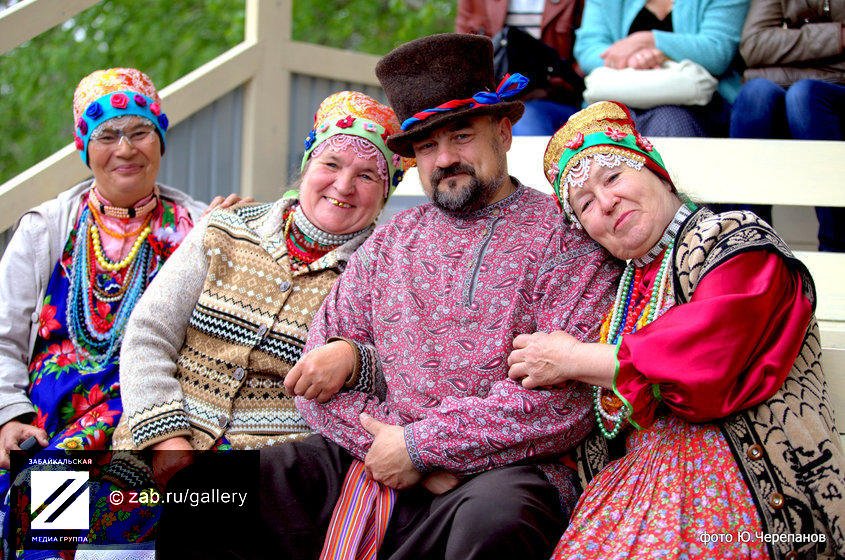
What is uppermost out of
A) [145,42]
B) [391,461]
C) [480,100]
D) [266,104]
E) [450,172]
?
[480,100]

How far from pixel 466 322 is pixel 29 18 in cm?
242

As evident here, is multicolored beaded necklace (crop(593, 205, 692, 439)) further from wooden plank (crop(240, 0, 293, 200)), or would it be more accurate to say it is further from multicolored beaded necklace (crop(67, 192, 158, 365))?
wooden plank (crop(240, 0, 293, 200))

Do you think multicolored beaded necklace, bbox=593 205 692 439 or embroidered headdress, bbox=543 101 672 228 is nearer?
multicolored beaded necklace, bbox=593 205 692 439

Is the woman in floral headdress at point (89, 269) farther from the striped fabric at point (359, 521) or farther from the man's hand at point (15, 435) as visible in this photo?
the striped fabric at point (359, 521)

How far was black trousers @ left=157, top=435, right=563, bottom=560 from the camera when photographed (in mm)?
2541

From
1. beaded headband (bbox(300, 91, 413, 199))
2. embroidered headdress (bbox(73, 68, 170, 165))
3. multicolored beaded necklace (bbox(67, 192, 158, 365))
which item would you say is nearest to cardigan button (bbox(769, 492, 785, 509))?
beaded headband (bbox(300, 91, 413, 199))

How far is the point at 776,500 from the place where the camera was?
241 centimetres

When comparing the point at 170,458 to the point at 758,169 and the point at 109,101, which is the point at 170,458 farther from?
the point at 758,169

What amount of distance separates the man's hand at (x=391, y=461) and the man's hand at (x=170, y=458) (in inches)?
23.3

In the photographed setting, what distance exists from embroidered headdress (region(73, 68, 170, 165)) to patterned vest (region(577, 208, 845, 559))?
2072 millimetres

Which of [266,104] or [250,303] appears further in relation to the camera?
[266,104]

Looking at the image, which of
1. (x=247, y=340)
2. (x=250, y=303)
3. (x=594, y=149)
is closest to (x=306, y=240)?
(x=250, y=303)

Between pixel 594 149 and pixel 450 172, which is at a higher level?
pixel 594 149

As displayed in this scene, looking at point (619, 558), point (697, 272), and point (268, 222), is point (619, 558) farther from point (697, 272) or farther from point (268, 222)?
point (268, 222)
